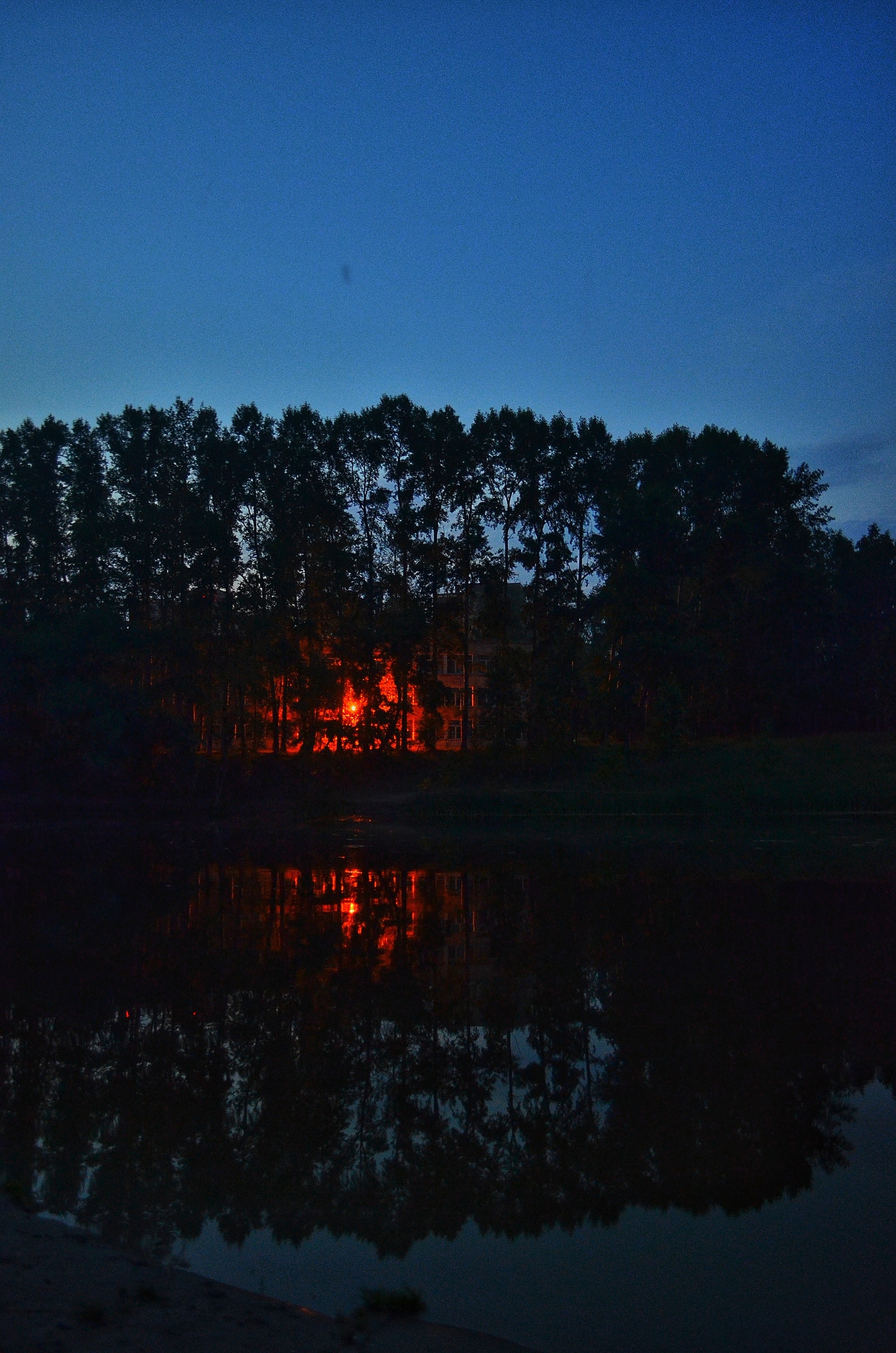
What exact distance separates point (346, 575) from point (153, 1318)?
5160 centimetres

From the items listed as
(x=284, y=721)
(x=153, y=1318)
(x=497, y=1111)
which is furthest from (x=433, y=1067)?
(x=284, y=721)

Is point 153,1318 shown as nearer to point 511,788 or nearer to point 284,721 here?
point 511,788

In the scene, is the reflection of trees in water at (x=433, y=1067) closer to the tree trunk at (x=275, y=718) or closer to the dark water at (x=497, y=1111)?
the dark water at (x=497, y=1111)

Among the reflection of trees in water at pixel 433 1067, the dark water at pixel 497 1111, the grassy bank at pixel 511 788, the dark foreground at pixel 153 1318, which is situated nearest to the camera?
the dark foreground at pixel 153 1318

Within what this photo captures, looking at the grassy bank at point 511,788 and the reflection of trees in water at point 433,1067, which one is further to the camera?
the grassy bank at point 511,788

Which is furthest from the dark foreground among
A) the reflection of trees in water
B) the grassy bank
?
the grassy bank

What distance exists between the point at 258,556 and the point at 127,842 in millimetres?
21754

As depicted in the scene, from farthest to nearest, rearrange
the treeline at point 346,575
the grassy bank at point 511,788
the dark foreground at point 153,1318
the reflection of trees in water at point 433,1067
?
1. the treeline at point 346,575
2. the grassy bank at point 511,788
3. the reflection of trees in water at point 433,1067
4. the dark foreground at point 153,1318

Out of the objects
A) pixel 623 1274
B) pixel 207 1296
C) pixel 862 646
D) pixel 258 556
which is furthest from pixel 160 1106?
pixel 862 646

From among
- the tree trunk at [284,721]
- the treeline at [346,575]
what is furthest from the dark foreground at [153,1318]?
the tree trunk at [284,721]

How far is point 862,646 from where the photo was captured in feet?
236

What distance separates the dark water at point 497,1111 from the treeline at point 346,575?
34.5 meters

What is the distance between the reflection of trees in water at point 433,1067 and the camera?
22.2ft

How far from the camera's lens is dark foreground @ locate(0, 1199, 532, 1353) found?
4.60 m
